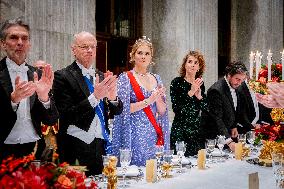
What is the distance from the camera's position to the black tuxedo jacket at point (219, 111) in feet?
12.6

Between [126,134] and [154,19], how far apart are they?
148 inches

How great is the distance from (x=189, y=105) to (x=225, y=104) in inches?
13.6

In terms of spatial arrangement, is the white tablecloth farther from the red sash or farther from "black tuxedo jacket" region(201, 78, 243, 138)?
"black tuxedo jacket" region(201, 78, 243, 138)

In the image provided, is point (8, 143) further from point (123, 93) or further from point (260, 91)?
point (260, 91)

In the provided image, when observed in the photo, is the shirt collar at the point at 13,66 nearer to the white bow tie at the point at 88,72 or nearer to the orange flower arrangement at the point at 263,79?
the white bow tie at the point at 88,72

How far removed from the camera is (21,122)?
2430 mm

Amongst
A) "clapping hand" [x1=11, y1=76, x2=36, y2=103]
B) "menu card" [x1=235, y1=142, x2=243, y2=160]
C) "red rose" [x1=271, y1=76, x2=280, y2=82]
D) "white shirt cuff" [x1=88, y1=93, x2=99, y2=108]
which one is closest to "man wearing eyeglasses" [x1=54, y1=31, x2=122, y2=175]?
A: "white shirt cuff" [x1=88, y1=93, x2=99, y2=108]

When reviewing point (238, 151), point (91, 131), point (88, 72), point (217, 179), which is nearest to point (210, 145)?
point (238, 151)

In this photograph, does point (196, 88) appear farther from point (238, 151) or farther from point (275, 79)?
point (275, 79)

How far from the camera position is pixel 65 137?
271 centimetres

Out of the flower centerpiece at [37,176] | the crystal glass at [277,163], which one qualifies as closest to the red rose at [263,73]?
the crystal glass at [277,163]

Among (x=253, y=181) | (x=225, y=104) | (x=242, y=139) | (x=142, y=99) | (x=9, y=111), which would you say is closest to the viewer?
(x=253, y=181)

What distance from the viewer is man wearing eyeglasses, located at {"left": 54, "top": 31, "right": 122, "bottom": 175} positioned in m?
2.64

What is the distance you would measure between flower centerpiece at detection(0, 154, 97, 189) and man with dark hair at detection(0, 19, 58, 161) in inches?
40.3
